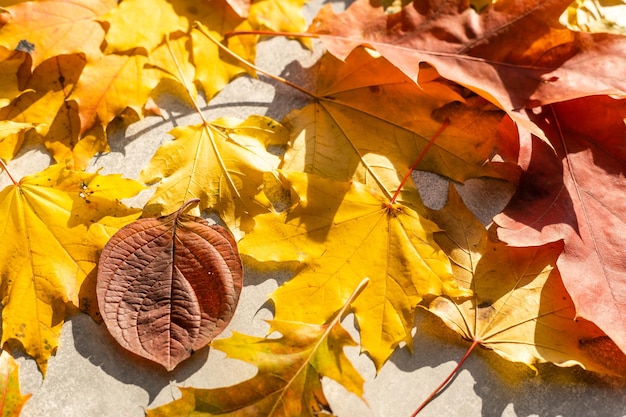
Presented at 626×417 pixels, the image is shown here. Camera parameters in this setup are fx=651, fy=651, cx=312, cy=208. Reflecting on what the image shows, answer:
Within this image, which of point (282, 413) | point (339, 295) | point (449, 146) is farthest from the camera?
point (449, 146)

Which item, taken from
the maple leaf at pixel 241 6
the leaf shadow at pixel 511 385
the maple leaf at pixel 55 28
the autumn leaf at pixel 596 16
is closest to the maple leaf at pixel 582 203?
the leaf shadow at pixel 511 385

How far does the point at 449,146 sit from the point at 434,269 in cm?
24

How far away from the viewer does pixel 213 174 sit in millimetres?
1123

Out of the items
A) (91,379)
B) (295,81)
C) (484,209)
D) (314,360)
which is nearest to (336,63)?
(295,81)

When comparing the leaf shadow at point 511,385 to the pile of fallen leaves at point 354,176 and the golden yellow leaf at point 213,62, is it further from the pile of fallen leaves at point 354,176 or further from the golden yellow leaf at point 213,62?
the golden yellow leaf at point 213,62

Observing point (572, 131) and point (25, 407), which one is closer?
point (25, 407)

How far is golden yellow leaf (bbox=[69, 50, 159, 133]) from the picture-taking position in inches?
45.1

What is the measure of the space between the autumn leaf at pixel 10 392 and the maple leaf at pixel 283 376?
0.20 m

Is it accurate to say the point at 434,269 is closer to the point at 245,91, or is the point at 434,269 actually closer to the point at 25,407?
the point at 245,91

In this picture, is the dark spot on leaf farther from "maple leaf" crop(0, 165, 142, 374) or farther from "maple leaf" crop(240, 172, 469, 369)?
"maple leaf" crop(240, 172, 469, 369)

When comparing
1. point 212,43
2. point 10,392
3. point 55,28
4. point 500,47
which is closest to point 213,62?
Answer: point 212,43

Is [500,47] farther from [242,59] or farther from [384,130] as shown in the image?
[242,59]

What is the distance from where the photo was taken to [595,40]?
3.53 feet

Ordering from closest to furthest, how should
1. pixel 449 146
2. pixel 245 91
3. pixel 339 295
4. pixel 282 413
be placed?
pixel 282 413
pixel 339 295
pixel 449 146
pixel 245 91
